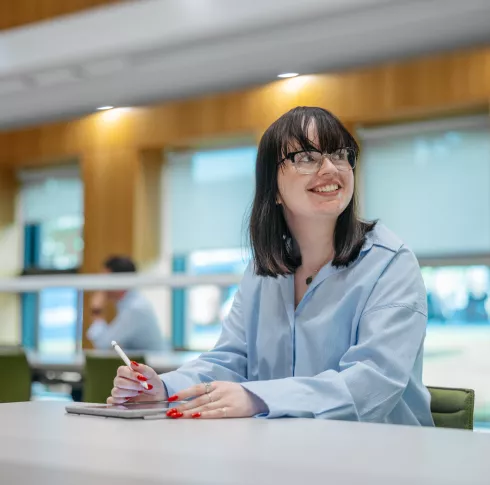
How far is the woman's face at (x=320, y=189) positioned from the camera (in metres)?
1.67

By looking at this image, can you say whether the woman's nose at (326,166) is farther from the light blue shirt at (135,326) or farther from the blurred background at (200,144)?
the light blue shirt at (135,326)

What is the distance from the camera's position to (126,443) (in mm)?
981

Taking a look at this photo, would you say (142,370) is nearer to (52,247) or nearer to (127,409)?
(127,409)

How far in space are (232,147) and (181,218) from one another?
2.62ft

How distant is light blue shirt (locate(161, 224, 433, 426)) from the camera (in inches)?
54.7

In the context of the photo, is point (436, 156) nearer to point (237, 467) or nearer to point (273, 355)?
point (273, 355)

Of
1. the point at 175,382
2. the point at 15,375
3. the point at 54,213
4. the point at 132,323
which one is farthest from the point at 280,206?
the point at 54,213

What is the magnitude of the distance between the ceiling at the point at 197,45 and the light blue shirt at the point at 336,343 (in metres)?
2.71

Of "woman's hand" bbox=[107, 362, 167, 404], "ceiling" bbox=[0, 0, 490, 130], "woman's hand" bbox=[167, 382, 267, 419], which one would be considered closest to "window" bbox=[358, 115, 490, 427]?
"ceiling" bbox=[0, 0, 490, 130]

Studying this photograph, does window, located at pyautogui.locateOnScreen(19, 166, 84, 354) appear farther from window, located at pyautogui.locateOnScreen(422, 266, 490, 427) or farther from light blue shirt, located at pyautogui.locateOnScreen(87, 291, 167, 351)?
window, located at pyautogui.locateOnScreen(422, 266, 490, 427)

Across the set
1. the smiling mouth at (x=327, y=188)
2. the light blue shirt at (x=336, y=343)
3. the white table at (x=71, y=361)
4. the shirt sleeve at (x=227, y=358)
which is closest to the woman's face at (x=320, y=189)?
the smiling mouth at (x=327, y=188)

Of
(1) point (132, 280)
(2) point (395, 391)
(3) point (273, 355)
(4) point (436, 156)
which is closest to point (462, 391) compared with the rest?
(2) point (395, 391)

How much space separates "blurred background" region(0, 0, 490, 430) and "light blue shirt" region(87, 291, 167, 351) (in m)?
0.18

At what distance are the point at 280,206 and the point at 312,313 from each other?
0.29 m
